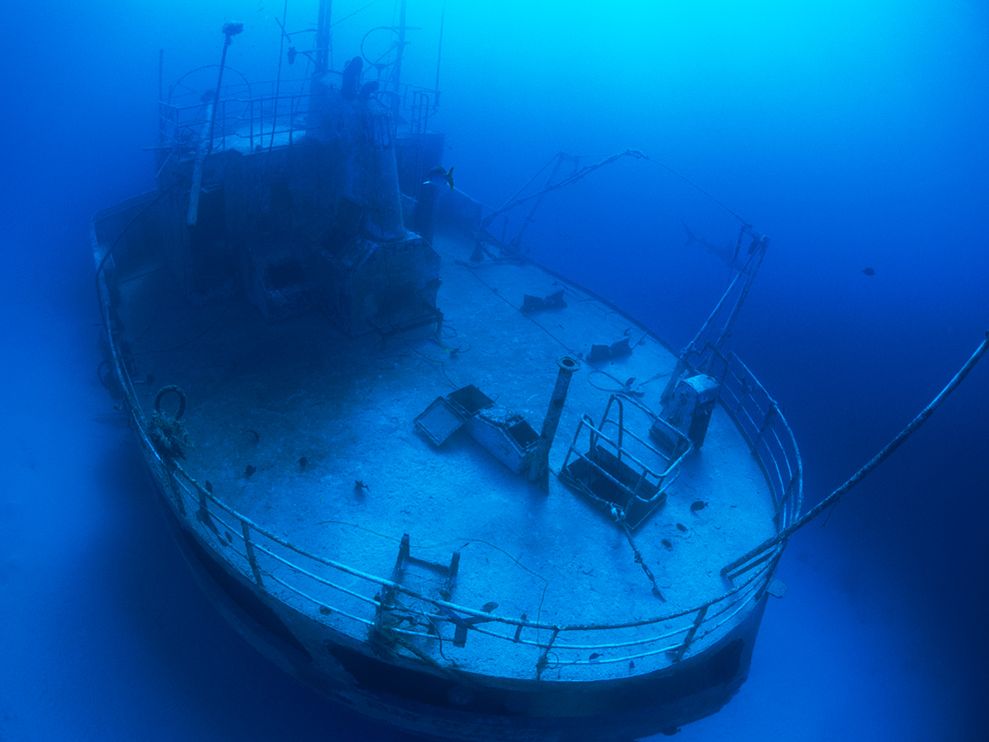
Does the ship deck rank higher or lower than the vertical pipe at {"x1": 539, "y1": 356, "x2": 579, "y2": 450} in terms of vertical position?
lower

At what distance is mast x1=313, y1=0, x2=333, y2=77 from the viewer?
43.5ft

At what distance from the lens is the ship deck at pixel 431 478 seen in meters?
7.39

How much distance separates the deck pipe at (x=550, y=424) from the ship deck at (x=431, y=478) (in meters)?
0.34

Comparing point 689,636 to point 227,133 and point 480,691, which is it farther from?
point 227,133

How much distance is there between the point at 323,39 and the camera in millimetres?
13531

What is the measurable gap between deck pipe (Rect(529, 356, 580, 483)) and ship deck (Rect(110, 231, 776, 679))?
0.34 metres

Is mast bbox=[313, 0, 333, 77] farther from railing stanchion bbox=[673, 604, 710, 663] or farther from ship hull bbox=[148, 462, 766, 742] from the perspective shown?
railing stanchion bbox=[673, 604, 710, 663]

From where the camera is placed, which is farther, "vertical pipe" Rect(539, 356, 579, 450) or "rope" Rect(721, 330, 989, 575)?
"vertical pipe" Rect(539, 356, 579, 450)

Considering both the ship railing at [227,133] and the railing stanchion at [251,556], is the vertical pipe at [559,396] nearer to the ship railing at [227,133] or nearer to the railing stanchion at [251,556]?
the railing stanchion at [251,556]

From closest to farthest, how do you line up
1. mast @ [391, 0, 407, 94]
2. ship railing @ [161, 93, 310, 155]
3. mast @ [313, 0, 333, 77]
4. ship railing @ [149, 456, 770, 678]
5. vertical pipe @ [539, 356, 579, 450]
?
ship railing @ [149, 456, 770, 678]
vertical pipe @ [539, 356, 579, 450]
ship railing @ [161, 93, 310, 155]
mast @ [313, 0, 333, 77]
mast @ [391, 0, 407, 94]

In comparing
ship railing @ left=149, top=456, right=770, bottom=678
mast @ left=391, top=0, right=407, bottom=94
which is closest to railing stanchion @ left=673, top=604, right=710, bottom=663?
ship railing @ left=149, top=456, right=770, bottom=678

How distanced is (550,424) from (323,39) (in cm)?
1107

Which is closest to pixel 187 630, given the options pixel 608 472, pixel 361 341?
pixel 361 341

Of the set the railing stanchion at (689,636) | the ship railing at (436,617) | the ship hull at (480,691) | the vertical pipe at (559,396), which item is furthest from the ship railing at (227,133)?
the railing stanchion at (689,636)
